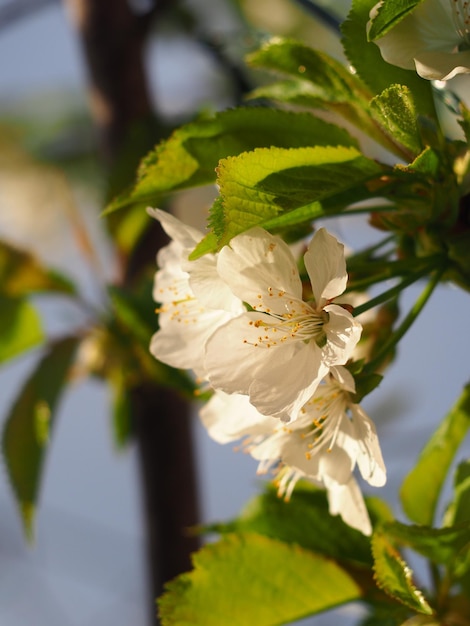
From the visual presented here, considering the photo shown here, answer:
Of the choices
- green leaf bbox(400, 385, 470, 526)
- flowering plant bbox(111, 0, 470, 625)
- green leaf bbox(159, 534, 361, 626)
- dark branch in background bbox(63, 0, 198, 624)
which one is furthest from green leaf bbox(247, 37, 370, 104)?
dark branch in background bbox(63, 0, 198, 624)

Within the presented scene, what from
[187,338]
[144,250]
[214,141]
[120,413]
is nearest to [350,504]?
[187,338]

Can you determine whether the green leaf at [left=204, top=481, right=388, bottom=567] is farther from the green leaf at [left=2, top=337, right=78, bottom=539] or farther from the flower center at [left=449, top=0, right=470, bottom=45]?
the flower center at [left=449, top=0, right=470, bottom=45]

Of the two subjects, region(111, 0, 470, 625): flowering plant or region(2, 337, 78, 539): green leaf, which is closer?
region(111, 0, 470, 625): flowering plant

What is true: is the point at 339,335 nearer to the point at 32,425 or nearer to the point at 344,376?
the point at 344,376

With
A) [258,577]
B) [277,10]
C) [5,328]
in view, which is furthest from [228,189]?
[277,10]

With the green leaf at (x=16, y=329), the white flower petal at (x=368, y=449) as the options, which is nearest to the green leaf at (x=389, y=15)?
the white flower petal at (x=368, y=449)

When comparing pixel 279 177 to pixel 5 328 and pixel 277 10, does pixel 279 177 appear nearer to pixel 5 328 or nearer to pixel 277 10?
pixel 5 328
